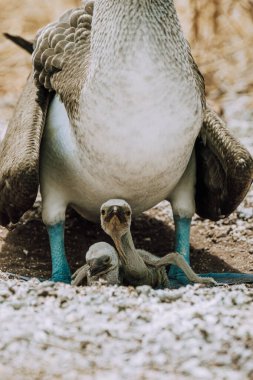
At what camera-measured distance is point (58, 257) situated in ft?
26.9

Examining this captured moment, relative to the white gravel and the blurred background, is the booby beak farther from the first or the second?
the blurred background

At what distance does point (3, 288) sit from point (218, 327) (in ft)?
5.25

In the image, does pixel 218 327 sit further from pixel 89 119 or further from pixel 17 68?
pixel 17 68

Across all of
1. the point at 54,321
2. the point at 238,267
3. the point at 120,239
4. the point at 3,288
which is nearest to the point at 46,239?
the point at 238,267

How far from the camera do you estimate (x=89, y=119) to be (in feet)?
23.3

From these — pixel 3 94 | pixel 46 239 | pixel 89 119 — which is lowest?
pixel 46 239

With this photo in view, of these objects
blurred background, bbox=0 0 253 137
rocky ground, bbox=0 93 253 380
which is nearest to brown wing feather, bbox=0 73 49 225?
rocky ground, bbox=0 93 253 380

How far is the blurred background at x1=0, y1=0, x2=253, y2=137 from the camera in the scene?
11.4 m

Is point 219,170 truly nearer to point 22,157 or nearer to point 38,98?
→ point 38,98

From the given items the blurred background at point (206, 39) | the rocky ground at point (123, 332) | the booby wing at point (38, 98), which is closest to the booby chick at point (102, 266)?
the rocky ground at point (123, 332)

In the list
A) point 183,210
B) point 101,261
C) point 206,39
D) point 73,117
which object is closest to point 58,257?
point 183,210

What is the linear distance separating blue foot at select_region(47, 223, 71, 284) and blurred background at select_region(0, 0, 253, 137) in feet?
11.3

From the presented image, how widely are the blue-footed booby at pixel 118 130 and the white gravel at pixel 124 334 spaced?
1.47 meters

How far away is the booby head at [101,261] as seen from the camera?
272 inches
